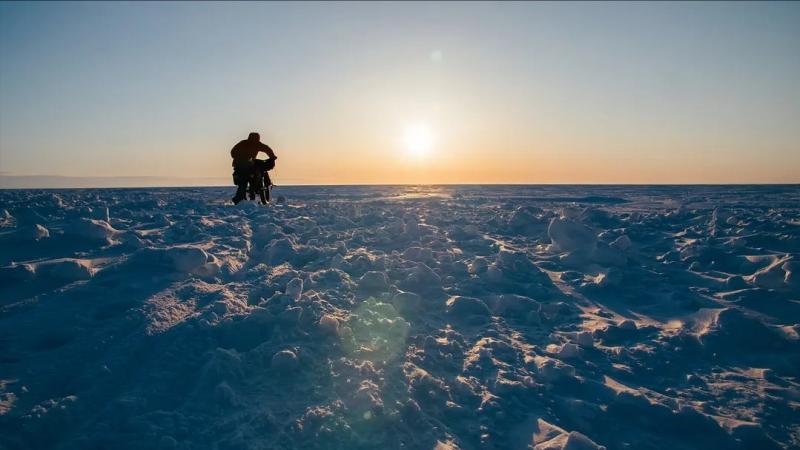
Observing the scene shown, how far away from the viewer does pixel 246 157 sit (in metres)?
3.76

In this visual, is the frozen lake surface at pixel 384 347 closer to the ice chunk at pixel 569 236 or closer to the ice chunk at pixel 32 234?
the ice chunk at pixel 32 234

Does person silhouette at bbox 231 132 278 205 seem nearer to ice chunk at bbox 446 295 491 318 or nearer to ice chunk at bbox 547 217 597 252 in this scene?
ice chunk at bbox 446 295 491 318

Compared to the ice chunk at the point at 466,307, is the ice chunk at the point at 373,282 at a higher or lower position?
higher

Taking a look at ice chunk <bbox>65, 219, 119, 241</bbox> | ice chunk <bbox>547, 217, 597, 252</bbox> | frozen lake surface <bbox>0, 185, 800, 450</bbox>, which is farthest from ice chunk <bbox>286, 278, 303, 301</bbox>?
ice chunk <bbox>547, 217, 597, 252</bbox>

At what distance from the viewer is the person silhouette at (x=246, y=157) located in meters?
3.71

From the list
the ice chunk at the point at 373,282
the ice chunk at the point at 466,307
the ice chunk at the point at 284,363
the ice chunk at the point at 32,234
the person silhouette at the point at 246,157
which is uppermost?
the person silhouette at the point at 246,157

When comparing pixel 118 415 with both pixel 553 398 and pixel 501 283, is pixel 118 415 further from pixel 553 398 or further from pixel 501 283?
pixel 501 283

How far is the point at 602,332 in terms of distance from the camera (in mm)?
5301

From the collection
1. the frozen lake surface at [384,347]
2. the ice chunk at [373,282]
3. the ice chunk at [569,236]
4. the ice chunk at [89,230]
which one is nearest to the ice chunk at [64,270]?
the frozen lake surface at [384,347]

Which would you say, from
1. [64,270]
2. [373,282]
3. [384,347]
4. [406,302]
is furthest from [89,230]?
[384,347]

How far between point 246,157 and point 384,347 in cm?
226

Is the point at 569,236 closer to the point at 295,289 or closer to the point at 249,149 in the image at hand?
the point at 295,289

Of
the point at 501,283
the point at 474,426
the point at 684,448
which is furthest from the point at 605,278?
the point at 474,426

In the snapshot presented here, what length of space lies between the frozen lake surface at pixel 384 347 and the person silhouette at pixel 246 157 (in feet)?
4.53
